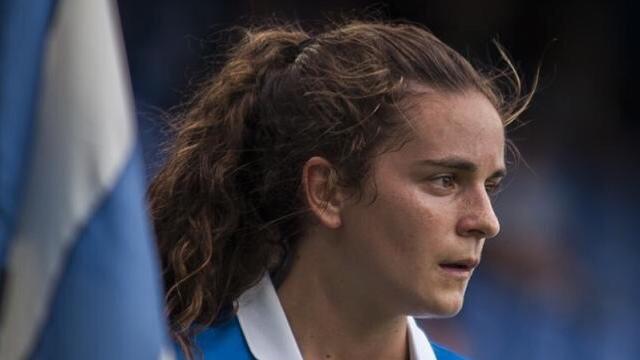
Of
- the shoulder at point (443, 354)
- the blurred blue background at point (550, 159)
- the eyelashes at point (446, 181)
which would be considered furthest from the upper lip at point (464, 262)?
the blurred blue background at point (550, 159)

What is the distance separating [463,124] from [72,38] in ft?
2.90

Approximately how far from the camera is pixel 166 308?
211cm

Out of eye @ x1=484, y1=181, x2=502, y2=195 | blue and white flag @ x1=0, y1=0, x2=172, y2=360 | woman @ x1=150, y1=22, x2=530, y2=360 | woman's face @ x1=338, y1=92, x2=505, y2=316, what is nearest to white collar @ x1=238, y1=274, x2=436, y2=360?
woman @ x1=150, y1=22, x2=530, y2=360

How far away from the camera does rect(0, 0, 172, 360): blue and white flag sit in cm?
129

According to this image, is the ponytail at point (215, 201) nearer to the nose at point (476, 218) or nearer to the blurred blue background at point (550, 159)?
the nose at point (476, 218)

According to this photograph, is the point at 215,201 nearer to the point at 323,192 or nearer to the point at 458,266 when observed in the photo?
the point at 323,192

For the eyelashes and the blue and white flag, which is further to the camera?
the eyelashes

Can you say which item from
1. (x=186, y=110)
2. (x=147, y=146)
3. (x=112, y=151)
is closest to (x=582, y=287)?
(x=147, y=146)

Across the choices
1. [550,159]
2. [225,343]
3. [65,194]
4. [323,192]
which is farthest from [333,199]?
[550,159]

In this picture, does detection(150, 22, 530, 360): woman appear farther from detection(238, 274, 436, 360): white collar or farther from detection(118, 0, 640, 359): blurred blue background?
detection(118, 0, 640, 359): blurred blue background

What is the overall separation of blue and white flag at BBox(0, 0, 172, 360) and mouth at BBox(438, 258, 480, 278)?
2.55 ft

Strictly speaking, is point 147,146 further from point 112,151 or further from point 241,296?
point 112,151

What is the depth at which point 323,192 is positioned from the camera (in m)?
2.15

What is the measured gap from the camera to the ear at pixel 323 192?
2135 millimetres
